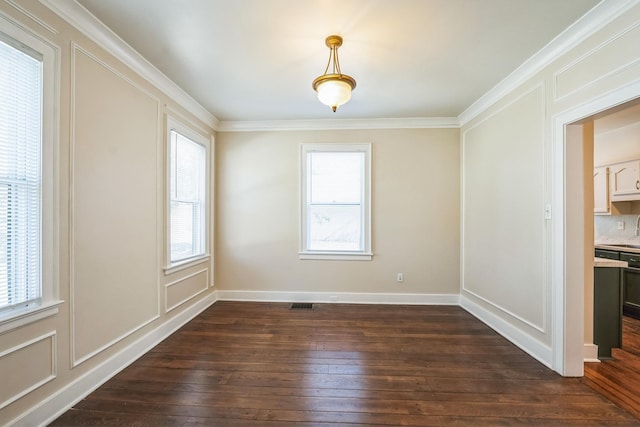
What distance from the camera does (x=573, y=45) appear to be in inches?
82.4

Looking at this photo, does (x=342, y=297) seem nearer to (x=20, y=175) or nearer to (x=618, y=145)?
(x=20, y=175)

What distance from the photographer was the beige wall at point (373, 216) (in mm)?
3951

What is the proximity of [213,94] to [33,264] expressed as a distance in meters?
2.33

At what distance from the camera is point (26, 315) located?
5.15 feet

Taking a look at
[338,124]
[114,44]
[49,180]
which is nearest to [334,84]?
[114,44]

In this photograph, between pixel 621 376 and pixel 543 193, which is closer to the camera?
pixel 621 376

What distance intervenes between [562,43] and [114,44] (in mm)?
3518

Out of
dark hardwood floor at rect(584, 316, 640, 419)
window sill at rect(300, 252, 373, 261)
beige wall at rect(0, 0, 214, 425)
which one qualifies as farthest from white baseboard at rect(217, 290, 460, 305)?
dark hardwood floor at rect(584, 316, 640, 419)

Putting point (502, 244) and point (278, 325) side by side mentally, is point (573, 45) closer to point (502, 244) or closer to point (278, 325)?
point (502, 244)

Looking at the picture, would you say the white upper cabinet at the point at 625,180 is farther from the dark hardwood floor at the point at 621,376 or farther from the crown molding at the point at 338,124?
the crown molding at the point at 338,124

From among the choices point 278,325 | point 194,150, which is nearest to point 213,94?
point 194,150

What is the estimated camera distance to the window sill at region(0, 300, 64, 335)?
1.48 m

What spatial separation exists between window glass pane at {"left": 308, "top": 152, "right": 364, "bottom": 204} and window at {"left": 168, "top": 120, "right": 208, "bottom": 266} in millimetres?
1526

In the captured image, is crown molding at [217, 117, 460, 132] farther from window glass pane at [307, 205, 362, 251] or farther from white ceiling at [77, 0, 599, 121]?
window glass pane at [307, 205, 362, 251]
